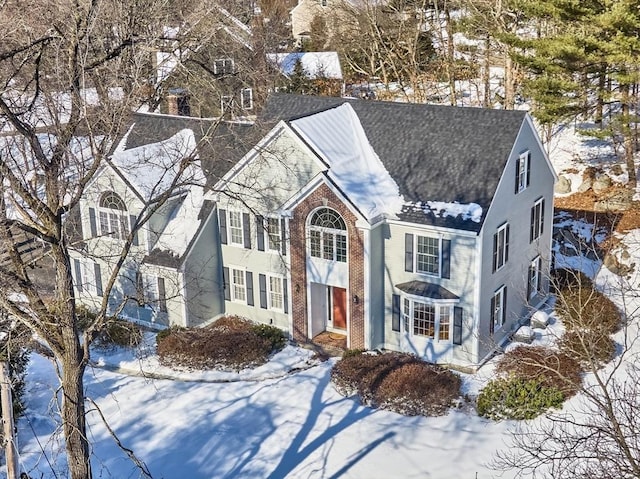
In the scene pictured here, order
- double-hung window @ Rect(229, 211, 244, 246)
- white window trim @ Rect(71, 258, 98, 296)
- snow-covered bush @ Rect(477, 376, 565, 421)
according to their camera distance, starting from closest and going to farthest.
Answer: snow-covered bush @ Rect(477, 376, 565, 421)
double-hung window @ Rect(229, 211, 244, 246)
white window trim @ Rect(71, 258, 98, 296)

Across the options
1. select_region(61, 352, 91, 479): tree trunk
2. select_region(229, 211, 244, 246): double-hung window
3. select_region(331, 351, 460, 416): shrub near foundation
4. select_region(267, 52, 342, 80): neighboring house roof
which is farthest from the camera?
select_region(267, 52, 342, 80): neighboring house roof

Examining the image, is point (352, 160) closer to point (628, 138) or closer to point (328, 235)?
point (328, 235)

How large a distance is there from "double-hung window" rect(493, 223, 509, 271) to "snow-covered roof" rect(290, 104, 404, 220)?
3.28 m

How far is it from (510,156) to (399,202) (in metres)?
3.82

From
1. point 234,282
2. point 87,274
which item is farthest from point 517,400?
point 87,274

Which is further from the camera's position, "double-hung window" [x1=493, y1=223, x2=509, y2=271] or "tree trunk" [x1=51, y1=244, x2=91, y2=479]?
"double-hung window" [x1=493, y1=223, x2=509, y2=271]

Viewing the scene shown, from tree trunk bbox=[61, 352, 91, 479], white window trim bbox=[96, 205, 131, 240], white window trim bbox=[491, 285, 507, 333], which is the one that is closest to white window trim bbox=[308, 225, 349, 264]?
white window trim bbox=[491, 285, 507, 333]

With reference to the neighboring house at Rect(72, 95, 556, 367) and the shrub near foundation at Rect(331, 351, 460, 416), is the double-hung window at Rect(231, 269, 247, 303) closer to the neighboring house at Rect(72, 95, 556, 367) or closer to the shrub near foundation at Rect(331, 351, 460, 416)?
the neighboring house at Rect(72, 95, 556, 367)

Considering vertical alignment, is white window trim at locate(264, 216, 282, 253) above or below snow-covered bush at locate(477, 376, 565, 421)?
above

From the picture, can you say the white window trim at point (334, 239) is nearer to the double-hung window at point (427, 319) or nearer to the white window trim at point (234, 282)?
the double-hung window at point (427, 319)

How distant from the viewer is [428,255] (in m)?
25.8

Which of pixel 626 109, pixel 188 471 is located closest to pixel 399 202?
pixel 188 471

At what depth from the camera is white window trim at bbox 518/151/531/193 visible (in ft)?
89.1

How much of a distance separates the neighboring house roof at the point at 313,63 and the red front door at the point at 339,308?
95.3 ft
